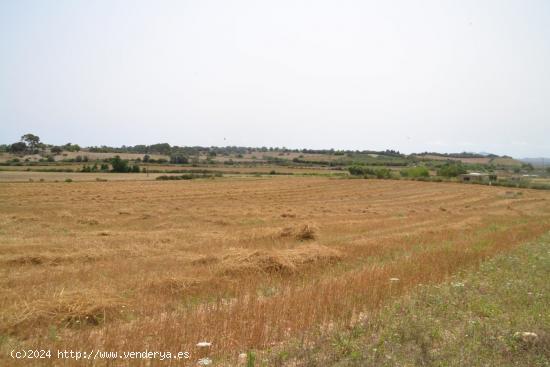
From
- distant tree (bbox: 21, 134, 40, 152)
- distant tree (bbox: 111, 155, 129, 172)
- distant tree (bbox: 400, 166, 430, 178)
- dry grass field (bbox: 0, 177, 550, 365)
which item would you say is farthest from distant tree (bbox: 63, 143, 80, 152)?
dry grass field (bbox: 0, 177, 550, 365)

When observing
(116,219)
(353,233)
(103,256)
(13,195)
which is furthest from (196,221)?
(13,195)

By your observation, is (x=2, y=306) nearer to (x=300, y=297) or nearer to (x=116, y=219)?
(x=300, y=297)

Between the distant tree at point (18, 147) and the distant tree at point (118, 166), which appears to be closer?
the distant tree at point (118, 166)

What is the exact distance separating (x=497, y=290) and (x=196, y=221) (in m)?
18.4

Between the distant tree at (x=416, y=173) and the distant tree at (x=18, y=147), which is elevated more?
the distant tree at (x=18, y=147)

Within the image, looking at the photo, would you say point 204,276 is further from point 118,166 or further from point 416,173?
point 416,173

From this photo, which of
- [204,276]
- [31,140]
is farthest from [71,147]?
[204,276]

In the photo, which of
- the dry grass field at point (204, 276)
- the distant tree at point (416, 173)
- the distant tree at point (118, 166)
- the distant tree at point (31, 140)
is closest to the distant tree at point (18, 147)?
the distant tree at point (31, 140)

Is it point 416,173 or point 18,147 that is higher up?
point 18,147

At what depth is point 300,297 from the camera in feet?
28.9

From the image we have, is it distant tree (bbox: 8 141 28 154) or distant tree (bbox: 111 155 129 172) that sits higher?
distant tree (bbox: 8 141 28 154)

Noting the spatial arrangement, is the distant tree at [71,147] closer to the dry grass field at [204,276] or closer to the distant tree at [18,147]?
the distant tree at [18,147]

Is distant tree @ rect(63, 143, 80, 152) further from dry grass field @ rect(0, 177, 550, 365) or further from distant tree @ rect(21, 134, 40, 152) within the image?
dry grass field @ rect(0, 177, 550, 365)

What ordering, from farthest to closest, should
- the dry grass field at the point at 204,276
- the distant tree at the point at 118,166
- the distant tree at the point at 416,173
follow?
the distant tree at the point at 416,173
the distant tree at the point at 118,166
the dry grass field at the point at 204,276
